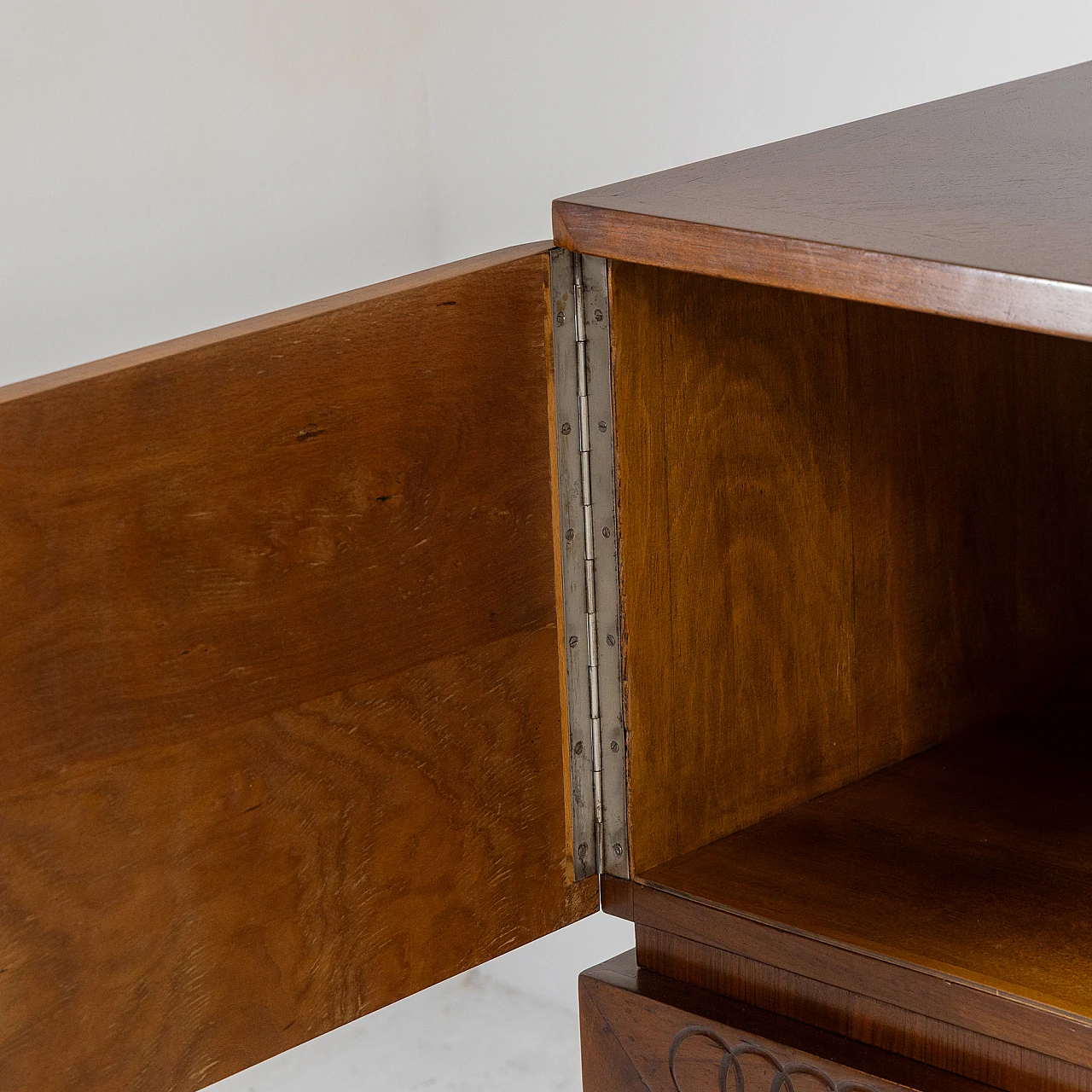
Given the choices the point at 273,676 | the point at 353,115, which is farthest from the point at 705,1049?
the point at 353,115

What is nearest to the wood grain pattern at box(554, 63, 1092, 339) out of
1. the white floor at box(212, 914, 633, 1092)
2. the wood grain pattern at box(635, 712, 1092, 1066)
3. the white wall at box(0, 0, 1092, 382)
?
the wood grain pattern at box(635, 712, 1092, 1066)

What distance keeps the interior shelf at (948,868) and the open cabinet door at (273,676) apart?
101 mm

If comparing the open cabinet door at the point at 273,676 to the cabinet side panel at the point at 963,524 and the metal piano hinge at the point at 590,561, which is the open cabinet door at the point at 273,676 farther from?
the cabinet side panel at the point at 963,524

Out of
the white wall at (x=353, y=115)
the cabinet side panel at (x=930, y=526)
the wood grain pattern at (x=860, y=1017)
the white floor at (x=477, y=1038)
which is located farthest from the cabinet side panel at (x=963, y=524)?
the white floor at (x=477, y=1038)

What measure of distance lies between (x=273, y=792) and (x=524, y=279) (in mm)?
203

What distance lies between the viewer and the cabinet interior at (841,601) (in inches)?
24.9

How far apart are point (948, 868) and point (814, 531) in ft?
0.49

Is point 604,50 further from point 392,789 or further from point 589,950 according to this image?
point 392,789

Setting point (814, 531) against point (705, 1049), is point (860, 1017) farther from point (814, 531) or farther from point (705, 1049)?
point (814, 531)

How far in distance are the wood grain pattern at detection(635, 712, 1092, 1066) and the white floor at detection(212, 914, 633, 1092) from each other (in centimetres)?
109

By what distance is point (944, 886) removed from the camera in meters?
0.65

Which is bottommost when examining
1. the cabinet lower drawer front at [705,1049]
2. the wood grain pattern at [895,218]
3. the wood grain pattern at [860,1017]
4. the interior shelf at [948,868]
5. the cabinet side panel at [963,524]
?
the cabinet lower drawer front at [705,1049]

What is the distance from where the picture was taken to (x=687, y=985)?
668 millimetres

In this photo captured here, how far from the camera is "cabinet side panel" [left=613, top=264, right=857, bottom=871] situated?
624 millimetres
